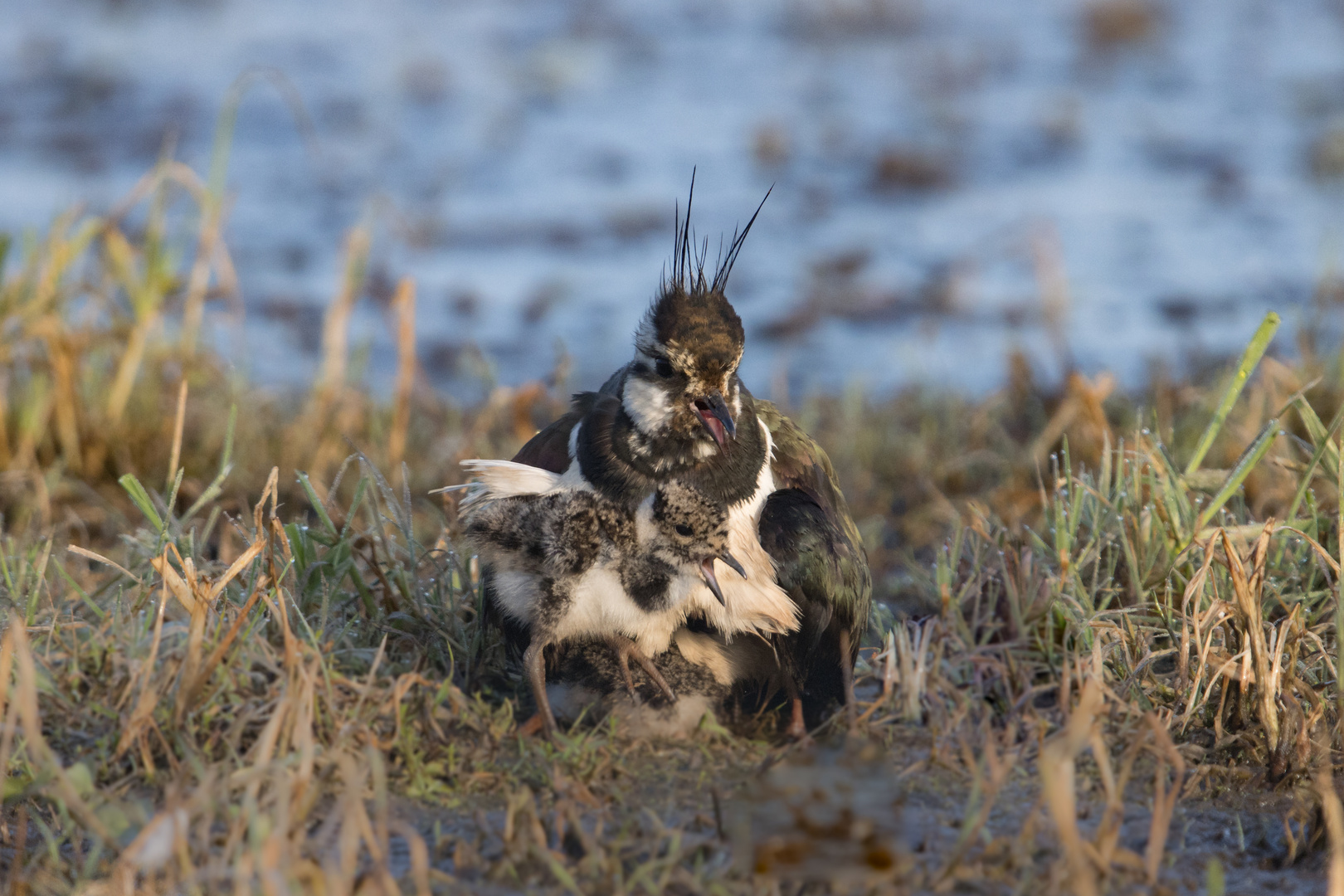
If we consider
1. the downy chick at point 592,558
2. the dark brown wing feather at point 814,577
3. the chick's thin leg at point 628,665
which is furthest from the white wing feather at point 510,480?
the dark brown wing feather at point 814,577

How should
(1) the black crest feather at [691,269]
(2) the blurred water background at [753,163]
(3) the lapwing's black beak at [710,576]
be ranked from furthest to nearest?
(2) the blurred water background at [753,163] → (1) the black crest feather at [691,269] → (3) the lapwing's black beak at [710,576]

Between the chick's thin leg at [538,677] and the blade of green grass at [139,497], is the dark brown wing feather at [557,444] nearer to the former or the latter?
the chick's thin leg at [538,677]

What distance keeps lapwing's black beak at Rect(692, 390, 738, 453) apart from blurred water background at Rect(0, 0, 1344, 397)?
208 cm

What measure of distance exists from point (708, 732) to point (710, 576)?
36 cm

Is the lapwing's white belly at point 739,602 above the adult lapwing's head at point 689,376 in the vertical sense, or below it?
below

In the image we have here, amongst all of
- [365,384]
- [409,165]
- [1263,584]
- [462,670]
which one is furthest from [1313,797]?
[409,165]

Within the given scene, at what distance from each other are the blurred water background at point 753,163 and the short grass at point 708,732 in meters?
1.87

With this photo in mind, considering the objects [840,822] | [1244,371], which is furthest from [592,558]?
[1244,371]

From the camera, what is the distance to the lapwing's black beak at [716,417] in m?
2.68

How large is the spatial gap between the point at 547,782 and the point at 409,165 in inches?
292

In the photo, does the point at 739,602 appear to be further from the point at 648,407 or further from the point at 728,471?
the point at 648,407

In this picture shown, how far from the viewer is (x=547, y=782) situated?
252 centimetres

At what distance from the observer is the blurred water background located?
23.1 feet

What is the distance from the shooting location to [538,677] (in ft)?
8.79
